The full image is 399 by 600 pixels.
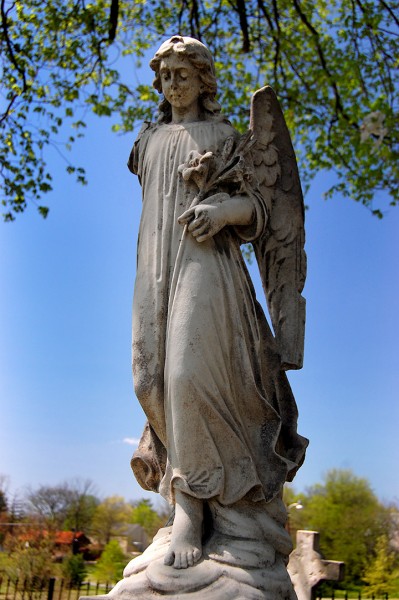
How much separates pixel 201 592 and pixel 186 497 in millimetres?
A: 479

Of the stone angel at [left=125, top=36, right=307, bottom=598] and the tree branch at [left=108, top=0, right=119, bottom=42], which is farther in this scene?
the tree branch at [left=108, top=0, right=119, bottom=42]

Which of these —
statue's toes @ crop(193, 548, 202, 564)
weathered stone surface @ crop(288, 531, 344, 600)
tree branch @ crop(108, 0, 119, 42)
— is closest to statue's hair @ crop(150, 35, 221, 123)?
statue's toes @ crop(193, 548, 202, 564)

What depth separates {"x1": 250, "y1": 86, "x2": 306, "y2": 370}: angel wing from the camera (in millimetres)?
4355

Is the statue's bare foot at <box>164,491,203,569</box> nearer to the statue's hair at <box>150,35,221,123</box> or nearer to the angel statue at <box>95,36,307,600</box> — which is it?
the angel statue at <box>95,36,307,600</box>

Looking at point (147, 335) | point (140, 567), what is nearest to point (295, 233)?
point (147, 335)

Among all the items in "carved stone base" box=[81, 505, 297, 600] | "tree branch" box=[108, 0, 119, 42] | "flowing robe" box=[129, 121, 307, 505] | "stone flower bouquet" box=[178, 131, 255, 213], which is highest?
"tree branch" box=[108, 0, 119, 42]

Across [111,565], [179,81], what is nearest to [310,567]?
[179,81]

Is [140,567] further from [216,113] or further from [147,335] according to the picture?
[216,113]

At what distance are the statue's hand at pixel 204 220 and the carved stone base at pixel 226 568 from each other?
4.59ft

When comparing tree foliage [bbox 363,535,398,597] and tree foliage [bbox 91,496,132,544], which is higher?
tree foliage [bbox 91,496,132,544]

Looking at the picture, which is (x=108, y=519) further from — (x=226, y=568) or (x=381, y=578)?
(x=226, y=568)

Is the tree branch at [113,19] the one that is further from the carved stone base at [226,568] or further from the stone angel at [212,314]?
the carved stone base at [226,568]

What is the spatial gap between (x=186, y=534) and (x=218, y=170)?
1961 millimetres

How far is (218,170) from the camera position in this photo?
4.04m
